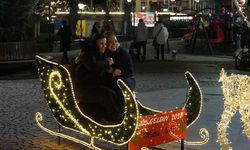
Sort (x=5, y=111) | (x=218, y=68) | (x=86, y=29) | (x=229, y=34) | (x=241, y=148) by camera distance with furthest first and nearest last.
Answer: (x=86, y=29), (x=229, y=34), (x=218, y=68), (x=5, y=111), (x=241, y=148)

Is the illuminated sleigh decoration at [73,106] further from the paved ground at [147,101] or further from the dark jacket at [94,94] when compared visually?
the paved ground at [147,101]

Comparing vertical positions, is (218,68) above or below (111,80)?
below

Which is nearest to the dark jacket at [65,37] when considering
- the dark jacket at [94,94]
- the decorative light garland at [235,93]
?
the dark jacket at [94,94]

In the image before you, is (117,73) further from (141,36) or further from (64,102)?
(141,36)

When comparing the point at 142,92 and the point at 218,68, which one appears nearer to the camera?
the point at 142,92

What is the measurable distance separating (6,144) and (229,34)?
24.4 meters

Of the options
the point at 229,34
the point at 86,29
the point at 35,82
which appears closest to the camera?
the point at 35,82

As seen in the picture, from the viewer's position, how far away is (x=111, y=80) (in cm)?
891

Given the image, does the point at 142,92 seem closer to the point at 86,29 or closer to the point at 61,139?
the point at 61,139

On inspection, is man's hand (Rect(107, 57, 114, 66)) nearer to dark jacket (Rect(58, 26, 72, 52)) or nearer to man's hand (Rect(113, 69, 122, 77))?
man's hand (Rect(113, 69, 122, 77))

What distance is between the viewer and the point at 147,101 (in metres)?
12.5

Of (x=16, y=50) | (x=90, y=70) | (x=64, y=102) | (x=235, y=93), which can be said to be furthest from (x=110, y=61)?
(x=16, y=50)

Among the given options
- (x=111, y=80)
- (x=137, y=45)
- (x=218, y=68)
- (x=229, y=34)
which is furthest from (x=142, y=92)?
(x=229, y=34)

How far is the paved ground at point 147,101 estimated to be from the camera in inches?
338
